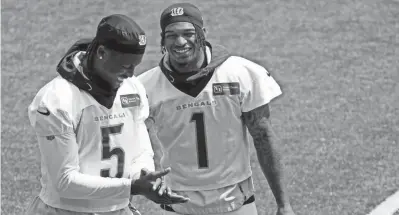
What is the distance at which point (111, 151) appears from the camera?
5203mm

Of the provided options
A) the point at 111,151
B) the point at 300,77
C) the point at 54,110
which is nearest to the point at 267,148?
the point at 111,151

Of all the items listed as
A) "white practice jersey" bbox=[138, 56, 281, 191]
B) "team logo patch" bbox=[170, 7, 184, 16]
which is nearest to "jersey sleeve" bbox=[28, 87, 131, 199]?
"white practice jersey" bbox=[138, 56, 281, 191]

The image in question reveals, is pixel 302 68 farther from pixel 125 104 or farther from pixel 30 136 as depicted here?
pixel 125 104

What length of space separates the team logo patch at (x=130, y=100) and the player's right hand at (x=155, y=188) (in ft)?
1.40

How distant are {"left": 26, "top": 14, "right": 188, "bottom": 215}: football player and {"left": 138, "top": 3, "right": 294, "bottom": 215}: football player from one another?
0.69 metres

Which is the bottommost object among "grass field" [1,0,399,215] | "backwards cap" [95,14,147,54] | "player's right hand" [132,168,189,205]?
"grass field" [1,0,399,215]

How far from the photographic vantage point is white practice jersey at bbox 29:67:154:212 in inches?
197

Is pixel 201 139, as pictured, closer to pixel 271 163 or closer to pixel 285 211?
pixel 271 163

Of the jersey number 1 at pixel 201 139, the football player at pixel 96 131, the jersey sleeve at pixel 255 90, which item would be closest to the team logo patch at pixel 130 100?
the football player at pixel 96 131

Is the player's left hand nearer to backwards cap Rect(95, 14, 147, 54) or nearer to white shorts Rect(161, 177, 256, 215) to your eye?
white shorts Rect(161, 177, 256, 215)

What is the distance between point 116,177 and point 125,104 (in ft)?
1.31

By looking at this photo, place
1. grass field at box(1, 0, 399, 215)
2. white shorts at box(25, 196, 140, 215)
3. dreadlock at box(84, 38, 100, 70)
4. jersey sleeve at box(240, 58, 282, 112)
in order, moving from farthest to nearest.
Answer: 1. grass field at box(1, 0, 399, 215)
2. jersey sleeve at box(240, 58, 282, 112)
3. white shorts at box(25, 196, 140, 215)
4. dreadlock at box(84, 38, 100, 70)

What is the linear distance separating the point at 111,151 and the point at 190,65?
104cm

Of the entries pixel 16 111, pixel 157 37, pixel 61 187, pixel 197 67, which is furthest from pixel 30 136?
pixel 61 187
